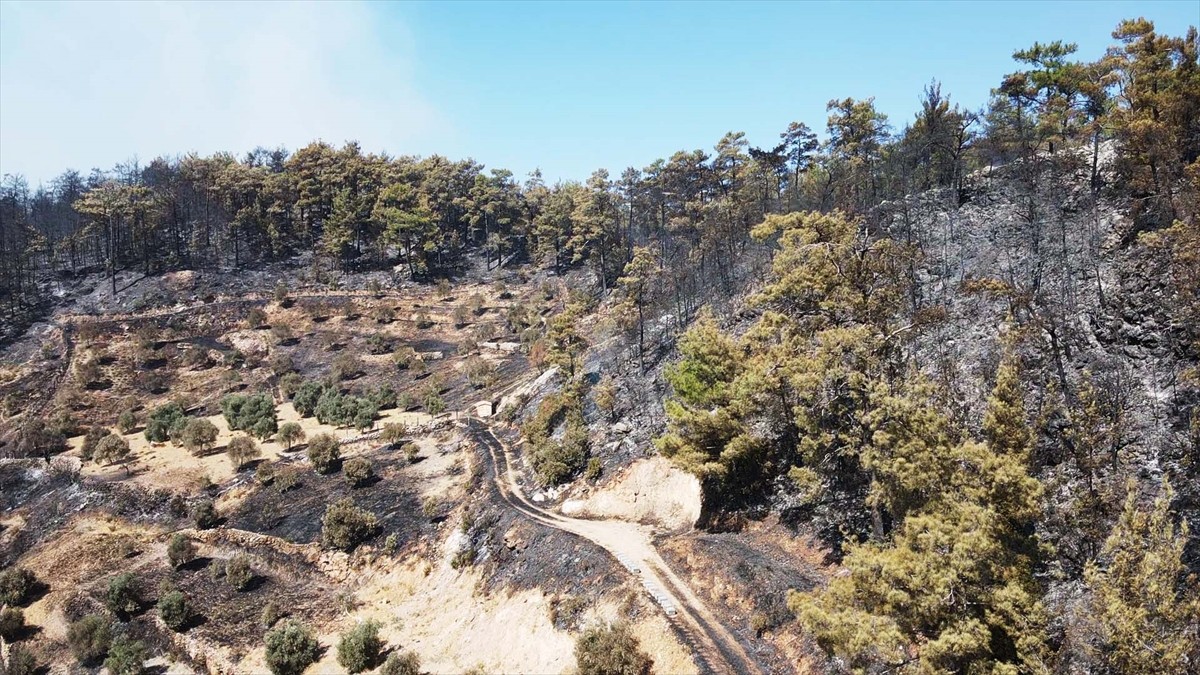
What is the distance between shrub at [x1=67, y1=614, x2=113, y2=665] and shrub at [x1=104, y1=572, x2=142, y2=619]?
1116 millimetres

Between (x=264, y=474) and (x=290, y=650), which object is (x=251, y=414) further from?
(x=290, y=650)

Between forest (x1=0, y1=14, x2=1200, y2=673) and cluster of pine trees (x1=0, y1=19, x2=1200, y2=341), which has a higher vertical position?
cluster of pine trees (x1=0, y1=19, x2=1200, y2=341)

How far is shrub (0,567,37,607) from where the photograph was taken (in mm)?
40438

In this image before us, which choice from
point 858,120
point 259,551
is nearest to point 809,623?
point 259,551

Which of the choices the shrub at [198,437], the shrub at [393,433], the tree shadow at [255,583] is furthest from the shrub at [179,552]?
the shrub at [198,437]

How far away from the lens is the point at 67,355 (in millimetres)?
82812

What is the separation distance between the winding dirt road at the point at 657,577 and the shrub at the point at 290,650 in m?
13.3

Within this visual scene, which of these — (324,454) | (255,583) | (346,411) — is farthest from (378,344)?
(255,583)

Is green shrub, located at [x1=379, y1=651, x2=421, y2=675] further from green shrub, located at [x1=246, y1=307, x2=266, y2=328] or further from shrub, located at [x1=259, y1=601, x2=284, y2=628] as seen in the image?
green shrub, located at [x1=246, y1=307, x2=266, y2=328]

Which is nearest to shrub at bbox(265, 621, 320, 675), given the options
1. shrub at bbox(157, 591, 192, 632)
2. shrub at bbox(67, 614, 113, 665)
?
shrub at bbox(157, 591, 192, 632)

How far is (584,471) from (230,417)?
43.2 meters

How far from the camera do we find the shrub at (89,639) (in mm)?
35281

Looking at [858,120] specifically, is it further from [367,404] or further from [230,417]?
[230,417]

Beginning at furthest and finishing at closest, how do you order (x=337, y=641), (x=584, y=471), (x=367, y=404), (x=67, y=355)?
(x=67, y=355) → (x=367, y=404) → (x=584, y=471) → (x=337, y=641)
